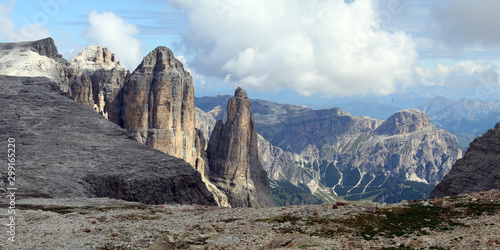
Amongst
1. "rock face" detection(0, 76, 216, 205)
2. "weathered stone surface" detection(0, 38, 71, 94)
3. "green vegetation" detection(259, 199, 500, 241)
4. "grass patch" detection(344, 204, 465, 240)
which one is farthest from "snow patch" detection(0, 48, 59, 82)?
"grass patch" detection(344, 204, 465, 240)

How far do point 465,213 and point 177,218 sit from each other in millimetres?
37891

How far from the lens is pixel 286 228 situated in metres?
46.8

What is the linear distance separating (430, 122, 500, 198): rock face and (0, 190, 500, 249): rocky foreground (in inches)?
2827

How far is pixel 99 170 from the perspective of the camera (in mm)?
104500

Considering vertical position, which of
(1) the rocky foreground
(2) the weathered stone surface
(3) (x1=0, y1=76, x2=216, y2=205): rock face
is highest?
(2) the weathered stone surface

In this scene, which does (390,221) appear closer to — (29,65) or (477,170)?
(477,170)

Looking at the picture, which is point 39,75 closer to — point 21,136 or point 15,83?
point 15,83

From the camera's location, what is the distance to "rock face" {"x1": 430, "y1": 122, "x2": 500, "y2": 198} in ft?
396

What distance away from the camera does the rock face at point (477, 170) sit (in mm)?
120625

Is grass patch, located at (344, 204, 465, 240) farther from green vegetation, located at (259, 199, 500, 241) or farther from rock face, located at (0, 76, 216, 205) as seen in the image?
rock face, located at (0, 76, 216, 205)

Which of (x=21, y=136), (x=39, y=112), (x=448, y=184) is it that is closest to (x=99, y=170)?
(x=21, y=136)

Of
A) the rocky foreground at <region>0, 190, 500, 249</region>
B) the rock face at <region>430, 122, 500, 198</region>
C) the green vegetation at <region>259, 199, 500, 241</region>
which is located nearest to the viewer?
the rocky foreground at <region>0, 190, 500, 249</region>

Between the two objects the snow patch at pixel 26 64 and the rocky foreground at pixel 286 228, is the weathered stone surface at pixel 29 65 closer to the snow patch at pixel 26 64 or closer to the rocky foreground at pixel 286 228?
the snow patch at pixel 26 64

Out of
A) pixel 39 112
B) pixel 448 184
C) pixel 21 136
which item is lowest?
pixel 448 184
